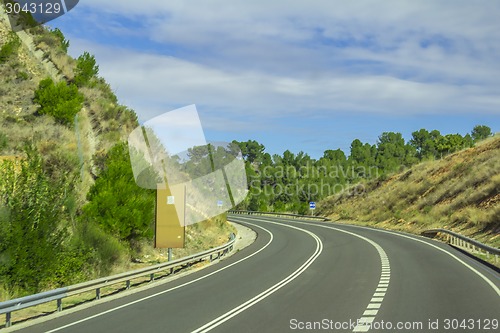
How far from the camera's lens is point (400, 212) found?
179ft

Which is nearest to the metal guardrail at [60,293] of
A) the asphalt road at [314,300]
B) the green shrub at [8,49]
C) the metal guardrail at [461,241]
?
the asphalt road at [314,300]

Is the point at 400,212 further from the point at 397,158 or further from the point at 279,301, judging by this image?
the point at 397,158

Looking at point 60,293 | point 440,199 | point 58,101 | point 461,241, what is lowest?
point 461,241

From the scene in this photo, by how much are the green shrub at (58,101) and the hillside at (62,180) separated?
0.06 m

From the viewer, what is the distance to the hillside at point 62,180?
14.9 meters

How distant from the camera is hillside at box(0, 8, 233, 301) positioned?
1485 centimetres

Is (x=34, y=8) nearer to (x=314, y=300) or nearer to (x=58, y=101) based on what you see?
(x=58, y=101)

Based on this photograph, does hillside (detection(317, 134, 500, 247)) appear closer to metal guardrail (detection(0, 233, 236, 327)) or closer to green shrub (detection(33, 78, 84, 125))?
metal guardrail (detection(0, 233, 236, 327))

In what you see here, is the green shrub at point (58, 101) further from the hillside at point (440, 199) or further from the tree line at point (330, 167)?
the tree line at point (330, 167)

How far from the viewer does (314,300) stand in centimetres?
1302

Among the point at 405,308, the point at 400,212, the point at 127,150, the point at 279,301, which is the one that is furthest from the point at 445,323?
the point at 400,212

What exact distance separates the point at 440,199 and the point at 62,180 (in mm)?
42301

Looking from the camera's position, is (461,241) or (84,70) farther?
(84,70)

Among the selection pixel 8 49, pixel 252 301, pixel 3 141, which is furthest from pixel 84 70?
pixel 252 301
